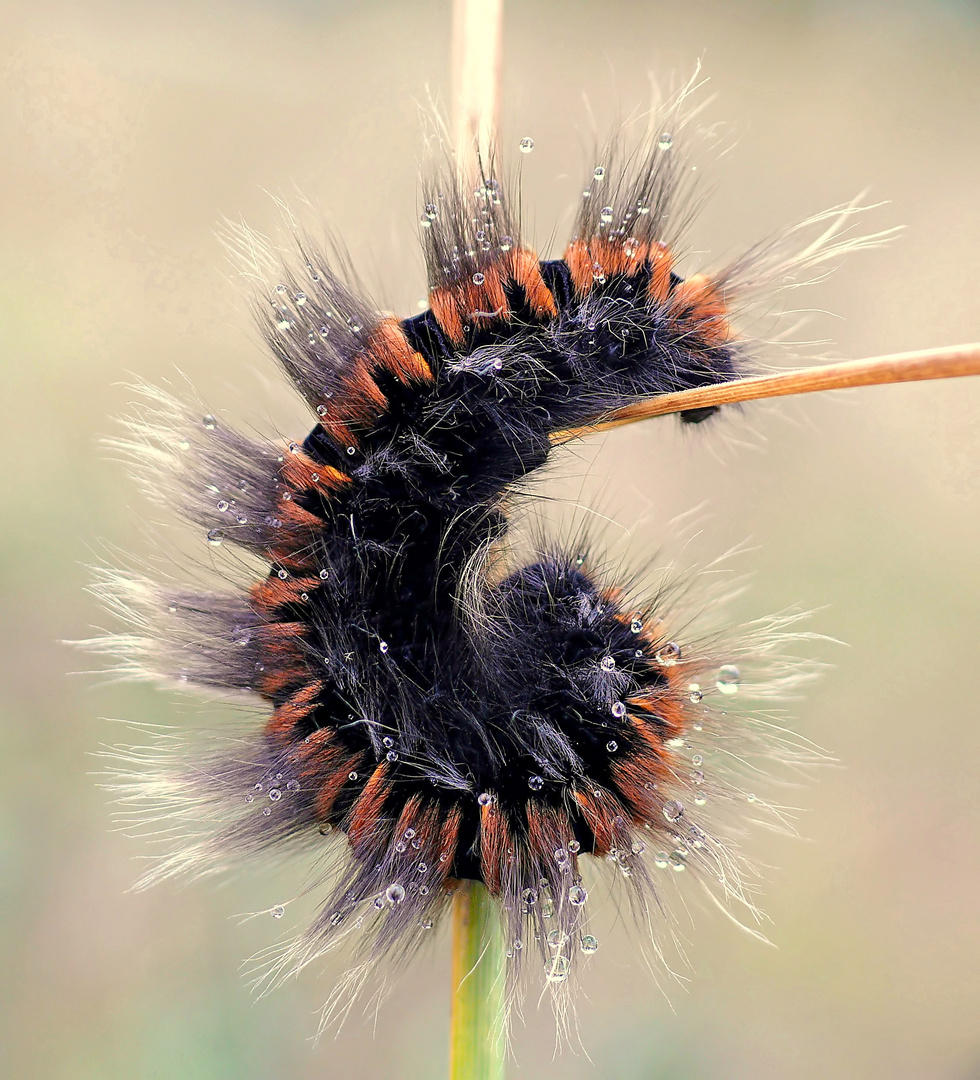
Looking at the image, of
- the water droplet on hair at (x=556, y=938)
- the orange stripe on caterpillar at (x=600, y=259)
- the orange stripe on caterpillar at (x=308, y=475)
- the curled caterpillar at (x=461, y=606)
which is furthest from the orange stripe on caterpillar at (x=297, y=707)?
the orange stripe on caterpillar at (x=600, y=259)

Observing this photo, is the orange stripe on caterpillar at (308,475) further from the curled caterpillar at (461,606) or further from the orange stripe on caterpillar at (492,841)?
the orange stripe on caterpillar at (492,841)

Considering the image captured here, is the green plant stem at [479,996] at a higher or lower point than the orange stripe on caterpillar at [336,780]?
lower

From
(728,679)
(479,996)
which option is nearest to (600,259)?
(728,679)

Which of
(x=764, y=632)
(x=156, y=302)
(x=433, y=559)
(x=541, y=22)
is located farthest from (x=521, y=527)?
(x=541, y=22)

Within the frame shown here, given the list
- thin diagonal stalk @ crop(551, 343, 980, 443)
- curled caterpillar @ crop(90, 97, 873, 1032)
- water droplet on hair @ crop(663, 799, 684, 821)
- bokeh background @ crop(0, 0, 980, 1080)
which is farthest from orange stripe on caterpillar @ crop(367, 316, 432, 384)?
bokeh background @ crop(0, 0, 980, 1080)

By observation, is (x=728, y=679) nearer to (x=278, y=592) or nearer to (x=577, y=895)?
(x=577, y=895)

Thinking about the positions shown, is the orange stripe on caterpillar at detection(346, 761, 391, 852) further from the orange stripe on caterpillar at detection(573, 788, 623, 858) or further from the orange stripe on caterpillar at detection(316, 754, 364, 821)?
the orange stripe on caterpillar at detection(573, 788, 623, 858)
